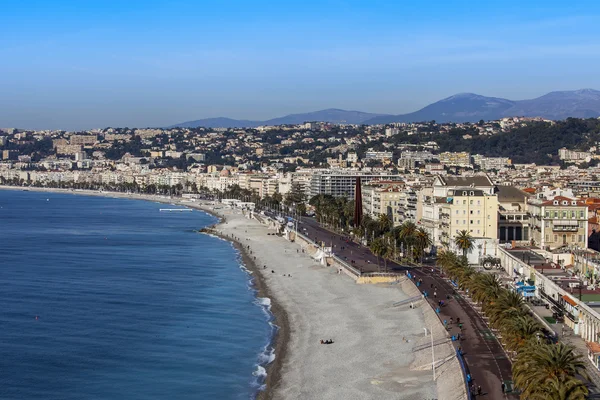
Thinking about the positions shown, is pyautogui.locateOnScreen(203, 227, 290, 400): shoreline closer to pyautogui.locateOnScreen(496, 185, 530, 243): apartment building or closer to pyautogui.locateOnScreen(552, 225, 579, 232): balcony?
pyautogui.locateOnScreen(496, 185, 530, 243): apartment building

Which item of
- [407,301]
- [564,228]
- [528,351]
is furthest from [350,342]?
[564,228]

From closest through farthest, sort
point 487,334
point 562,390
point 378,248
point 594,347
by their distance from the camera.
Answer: point 562,390 → point 594,347 → point 487,334 → point 378,248

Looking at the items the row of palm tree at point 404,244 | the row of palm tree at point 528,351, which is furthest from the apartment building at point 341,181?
the row of palm tree at point 528,351

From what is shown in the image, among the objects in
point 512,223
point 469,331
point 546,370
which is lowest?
point 469,331

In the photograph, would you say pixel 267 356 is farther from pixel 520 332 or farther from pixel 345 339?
pixel 520 332

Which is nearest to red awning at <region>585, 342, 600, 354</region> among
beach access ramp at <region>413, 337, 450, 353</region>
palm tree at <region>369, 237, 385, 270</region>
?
beach access ramp at <region>413, 337, 450, 353</region>
